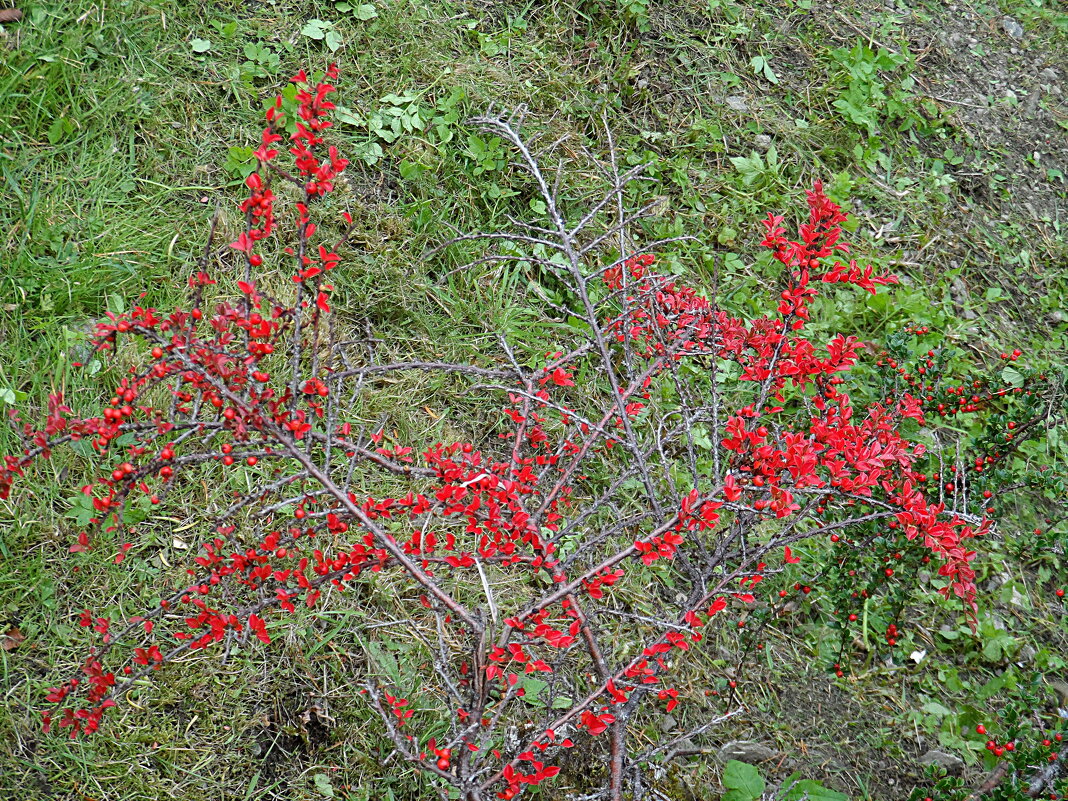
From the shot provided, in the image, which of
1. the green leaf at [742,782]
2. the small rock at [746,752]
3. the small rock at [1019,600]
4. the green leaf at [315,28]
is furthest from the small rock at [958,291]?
the green leaf at [315,28]

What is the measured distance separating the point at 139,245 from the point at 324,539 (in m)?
1.26

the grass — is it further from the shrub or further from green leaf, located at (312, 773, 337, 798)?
the shrub

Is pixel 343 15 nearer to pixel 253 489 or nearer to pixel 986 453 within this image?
pixel 253 489

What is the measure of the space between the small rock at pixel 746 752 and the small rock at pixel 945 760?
512 mm

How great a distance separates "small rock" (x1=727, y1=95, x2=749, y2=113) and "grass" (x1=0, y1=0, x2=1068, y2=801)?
40 mm

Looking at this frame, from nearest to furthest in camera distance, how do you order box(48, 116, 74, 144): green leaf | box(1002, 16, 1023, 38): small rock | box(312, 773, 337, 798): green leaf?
box(312, 773, 337, 798): green leaf, box(48, 116, 74, 144): green leaf, box(1002, 16, 1023, 38): small rock

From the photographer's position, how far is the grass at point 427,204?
2.44 metres

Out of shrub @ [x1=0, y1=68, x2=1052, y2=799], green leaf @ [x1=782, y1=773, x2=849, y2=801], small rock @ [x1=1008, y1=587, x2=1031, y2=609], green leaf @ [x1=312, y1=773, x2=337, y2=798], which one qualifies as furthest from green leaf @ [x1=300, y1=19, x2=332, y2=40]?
small rock @ [x1=1008, y1=587, x2=1031, y2=609]

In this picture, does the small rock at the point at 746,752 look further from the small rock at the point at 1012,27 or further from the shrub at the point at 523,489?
the small rock at the point at 1012,27

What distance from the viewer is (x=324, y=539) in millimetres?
2740

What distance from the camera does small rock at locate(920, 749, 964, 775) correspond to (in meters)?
2.71

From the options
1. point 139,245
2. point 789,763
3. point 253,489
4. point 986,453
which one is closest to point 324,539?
point 253,489

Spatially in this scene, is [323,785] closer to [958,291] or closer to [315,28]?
[315,28]

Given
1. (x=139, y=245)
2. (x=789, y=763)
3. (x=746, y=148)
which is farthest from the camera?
(x=746, y=148)
